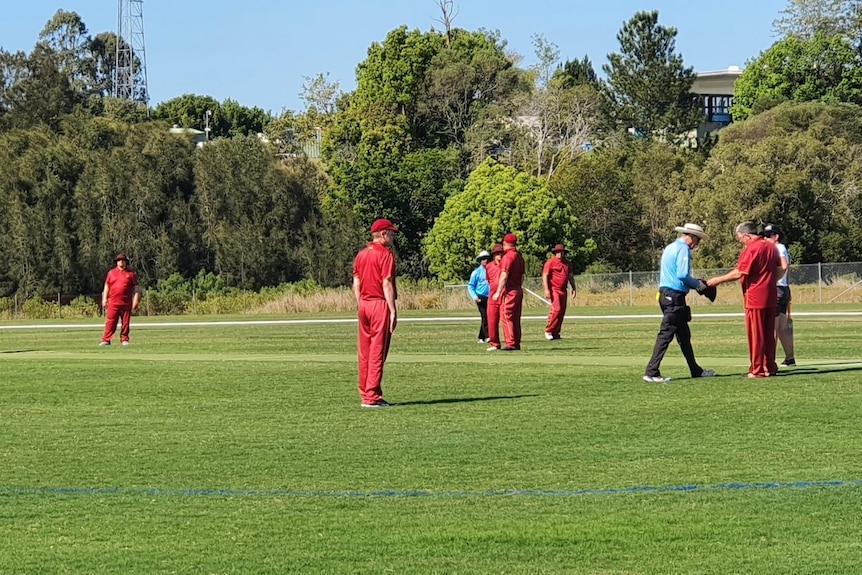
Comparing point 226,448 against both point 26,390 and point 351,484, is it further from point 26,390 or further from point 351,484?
point 26,390

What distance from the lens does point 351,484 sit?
30.3ft

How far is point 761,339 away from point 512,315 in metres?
7.25

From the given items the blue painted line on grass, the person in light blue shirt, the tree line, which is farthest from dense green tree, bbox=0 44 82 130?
the blue painted line on grass

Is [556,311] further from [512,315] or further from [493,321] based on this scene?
[512,315]

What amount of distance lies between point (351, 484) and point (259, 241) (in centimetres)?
6190

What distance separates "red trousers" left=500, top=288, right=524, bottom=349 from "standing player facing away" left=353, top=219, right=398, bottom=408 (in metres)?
8.77

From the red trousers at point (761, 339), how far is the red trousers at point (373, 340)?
466 centimetres

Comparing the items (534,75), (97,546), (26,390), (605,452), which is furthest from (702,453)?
(534,75)

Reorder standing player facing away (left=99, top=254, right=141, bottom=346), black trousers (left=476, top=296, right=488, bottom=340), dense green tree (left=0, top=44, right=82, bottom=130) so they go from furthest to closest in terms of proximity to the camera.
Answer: dense green tree (left=0, top=44, right=82, bottom=130)
standing player facing away (left=99, top=254, right=141, bottom=346)
black trousers (left=476, top=296, right=488, bottom=340)

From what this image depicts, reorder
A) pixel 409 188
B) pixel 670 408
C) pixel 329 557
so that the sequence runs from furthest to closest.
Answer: pixel 409 188, pixel 670 408, pixel 329 557

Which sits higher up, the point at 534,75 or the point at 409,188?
the point at 534,75

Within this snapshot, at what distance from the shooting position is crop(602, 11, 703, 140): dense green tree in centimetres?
8512

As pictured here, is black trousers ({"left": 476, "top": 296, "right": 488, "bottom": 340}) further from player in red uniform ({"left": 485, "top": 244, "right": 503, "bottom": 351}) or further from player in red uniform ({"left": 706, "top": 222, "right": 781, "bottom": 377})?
player in red uniform ({"left": 706, "top": 222, "right": 781, "bottom": 377})

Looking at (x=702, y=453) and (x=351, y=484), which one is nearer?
(x=351, y=484)
